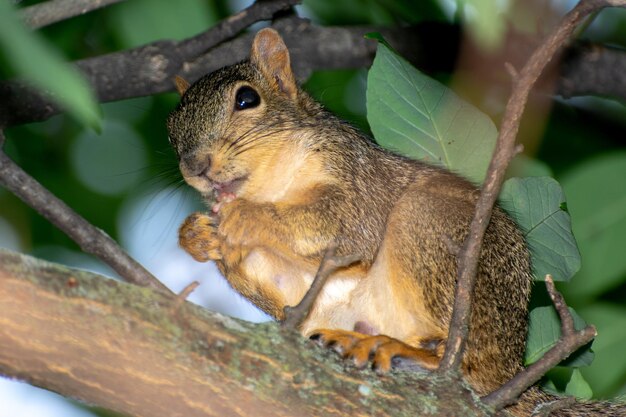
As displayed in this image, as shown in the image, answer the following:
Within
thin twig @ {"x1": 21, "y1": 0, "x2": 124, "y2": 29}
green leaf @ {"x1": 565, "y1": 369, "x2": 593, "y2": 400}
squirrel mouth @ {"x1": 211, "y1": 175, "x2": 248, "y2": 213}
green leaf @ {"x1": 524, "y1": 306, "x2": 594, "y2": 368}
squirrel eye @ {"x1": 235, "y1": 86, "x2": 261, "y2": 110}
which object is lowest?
green leaf @ {"x1": 565, "y1": 369, "x2": 593, "y2": 400}

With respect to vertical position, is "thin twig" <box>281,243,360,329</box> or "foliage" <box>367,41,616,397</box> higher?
"foliage" <box>367,41,616,397</box>

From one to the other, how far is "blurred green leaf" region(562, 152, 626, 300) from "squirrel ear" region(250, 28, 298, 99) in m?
1.07

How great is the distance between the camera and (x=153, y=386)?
1.85m

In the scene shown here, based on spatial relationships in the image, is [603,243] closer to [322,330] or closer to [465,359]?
[465,359]

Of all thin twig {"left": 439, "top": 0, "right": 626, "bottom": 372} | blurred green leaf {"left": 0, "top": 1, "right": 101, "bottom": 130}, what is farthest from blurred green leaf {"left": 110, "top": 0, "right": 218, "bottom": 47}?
blurred green leaf {"left": 0, "top": 1, "right": 101, "bottom": 130}

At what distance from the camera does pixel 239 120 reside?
326 cm

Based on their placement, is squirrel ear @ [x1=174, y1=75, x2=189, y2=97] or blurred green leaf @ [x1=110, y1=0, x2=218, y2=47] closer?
blurred green leaf @ [x1=110, y1=0, x2=218, y2=47]

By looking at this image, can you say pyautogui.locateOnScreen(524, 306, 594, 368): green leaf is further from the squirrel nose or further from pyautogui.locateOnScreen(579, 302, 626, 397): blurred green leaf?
the squirrel nose

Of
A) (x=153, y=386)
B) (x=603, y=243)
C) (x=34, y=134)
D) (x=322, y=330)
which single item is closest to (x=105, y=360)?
(x=153, y=386)

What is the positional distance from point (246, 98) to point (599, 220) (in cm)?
129

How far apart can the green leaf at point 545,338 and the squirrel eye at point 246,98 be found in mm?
1191

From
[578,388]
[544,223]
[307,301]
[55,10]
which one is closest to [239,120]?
[55,10]

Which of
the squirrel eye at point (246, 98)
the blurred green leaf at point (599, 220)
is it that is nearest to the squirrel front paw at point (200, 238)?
the squirrel eye at point (246, 98)

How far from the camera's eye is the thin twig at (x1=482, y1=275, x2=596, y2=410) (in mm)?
2287
